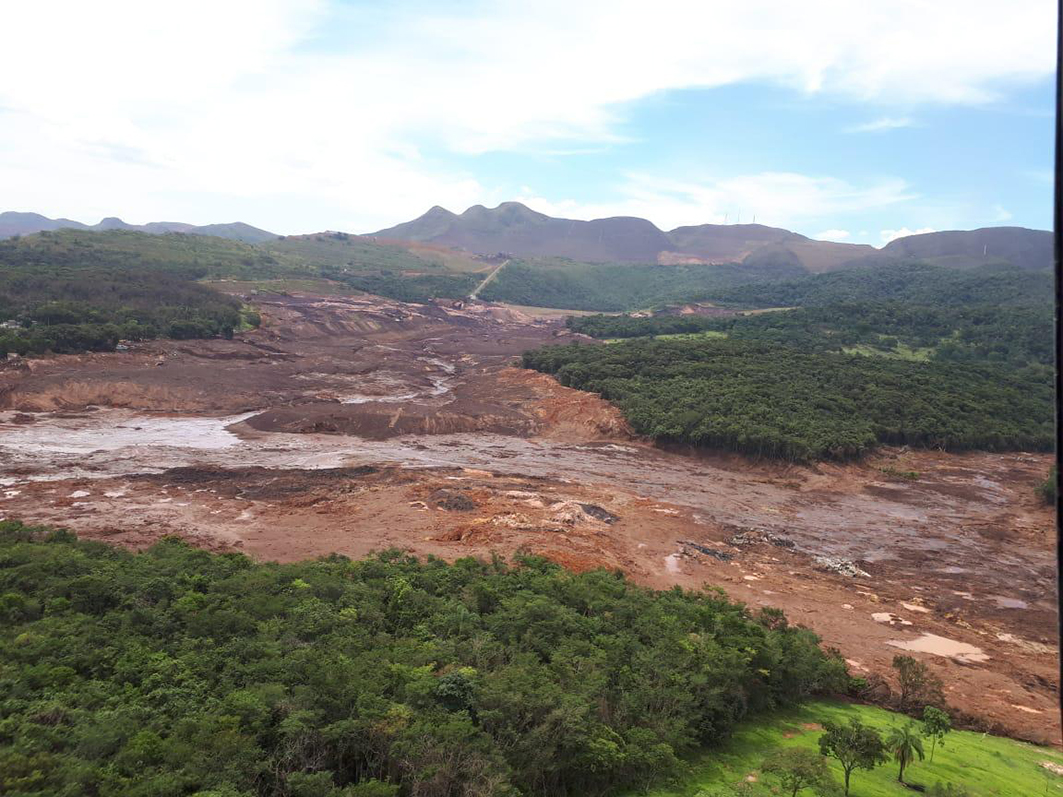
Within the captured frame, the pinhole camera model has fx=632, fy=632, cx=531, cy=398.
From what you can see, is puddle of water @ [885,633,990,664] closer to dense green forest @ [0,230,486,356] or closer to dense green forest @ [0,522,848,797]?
dense green forest @ [0,522,848,797]

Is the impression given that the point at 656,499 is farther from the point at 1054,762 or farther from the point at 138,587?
the point at 138,587

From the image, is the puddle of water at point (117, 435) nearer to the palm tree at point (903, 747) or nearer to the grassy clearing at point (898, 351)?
the palm tree at point (903, 747)

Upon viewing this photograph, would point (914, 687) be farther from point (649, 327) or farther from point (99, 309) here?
point (649, 327)

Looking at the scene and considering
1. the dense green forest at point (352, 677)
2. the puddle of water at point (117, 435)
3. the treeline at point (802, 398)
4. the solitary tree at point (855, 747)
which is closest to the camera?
the dense green forest at point (352, 677)

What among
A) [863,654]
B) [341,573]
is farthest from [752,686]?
[341,573]

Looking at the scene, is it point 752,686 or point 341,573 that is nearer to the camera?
point 752,686

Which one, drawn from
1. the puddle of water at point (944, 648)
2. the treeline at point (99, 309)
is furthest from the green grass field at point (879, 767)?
the treeline at point (99, 309)

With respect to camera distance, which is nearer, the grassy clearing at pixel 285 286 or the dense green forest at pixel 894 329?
the dense green forest at pixel 894 329

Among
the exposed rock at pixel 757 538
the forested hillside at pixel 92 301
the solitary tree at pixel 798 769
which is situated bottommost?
the exposed rock at pixel 757 538
